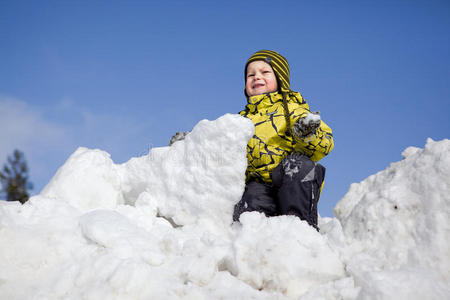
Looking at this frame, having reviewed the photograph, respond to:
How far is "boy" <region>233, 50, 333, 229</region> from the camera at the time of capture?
2449mm

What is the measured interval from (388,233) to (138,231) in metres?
1.49

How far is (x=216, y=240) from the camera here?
184 centimetres

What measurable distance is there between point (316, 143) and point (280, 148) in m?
0.30

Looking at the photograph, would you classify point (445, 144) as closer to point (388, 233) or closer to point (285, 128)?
point (388, 233)

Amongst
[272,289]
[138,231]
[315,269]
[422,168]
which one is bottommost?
[272,289]

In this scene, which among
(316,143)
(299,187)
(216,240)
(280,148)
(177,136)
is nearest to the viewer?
(216,240)

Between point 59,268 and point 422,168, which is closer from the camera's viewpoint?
point 59,268

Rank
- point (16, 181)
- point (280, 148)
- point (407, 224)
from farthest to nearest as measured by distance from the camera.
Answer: point (16, 181) < point (280, 148) < point (407, 224)

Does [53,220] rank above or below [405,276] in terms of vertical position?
above

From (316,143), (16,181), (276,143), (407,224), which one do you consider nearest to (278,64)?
(276,143)

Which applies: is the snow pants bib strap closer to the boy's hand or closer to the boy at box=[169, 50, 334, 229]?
the boy at box=[169, 50, 334, 229]

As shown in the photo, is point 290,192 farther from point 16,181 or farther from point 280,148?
point 16,181

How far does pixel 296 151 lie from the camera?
281 centimetres

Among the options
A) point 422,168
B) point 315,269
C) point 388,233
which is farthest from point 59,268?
point 422,168
